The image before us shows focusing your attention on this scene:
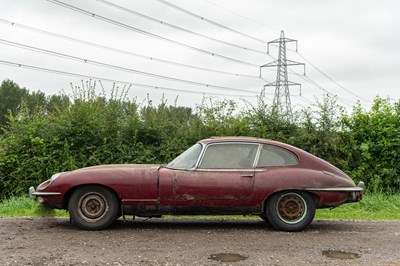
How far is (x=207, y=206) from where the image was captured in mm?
8008

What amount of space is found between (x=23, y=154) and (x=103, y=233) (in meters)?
6.56

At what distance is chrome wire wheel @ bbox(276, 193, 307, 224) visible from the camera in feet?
26.5

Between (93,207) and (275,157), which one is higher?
(275,157)

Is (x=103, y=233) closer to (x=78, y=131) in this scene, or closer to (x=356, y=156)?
(x=78, y=131)

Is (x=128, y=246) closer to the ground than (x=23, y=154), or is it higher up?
closer to the ground

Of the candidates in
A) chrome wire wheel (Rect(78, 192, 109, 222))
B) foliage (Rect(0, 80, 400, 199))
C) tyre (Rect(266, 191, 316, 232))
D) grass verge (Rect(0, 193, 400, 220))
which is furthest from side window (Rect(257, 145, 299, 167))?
foliage (Rect(0, 80, 400, 199))

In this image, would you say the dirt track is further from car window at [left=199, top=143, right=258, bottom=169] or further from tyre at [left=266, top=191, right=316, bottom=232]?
car window at [left=199, top=143, right=258, bottom=169]

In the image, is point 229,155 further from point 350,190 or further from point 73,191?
point 73,191

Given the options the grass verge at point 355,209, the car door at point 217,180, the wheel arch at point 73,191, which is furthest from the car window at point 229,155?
the grass verge at point 355,209

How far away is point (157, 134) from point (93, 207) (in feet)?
20.4

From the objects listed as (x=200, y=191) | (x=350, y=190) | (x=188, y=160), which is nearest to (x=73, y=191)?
(x=188, y=160)

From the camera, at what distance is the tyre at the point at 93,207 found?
7.93m

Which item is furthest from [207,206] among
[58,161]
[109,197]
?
[58,161]

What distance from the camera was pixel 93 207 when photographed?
26.2 feet
